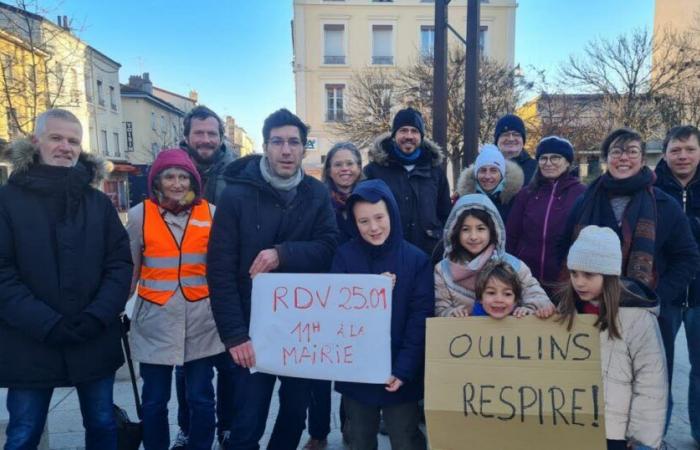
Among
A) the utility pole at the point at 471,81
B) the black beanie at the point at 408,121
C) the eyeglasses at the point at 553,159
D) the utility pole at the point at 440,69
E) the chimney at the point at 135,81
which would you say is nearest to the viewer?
the eyeglasses at the point at 553,159

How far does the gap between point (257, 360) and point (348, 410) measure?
0.56m

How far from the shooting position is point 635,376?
7.47 feet

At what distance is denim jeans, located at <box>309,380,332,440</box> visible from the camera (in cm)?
330

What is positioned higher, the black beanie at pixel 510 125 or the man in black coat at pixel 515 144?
the black beanie at pixel 510 125

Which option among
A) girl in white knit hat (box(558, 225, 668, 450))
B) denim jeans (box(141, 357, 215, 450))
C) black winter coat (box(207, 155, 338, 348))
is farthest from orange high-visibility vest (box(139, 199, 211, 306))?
girl in white knit hat (box(558, 225, 668, 450))

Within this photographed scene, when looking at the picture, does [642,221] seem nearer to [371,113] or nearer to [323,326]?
[323,326]

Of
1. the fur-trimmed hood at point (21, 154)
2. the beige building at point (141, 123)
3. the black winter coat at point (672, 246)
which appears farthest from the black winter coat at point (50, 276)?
the beige building at point (141, 123)

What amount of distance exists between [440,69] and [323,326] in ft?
14.4

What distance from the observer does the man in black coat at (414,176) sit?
139 inches

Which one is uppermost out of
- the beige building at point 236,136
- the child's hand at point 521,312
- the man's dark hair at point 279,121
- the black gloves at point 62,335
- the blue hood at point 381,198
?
the beige building at point 236,136

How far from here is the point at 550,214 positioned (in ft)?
10.7

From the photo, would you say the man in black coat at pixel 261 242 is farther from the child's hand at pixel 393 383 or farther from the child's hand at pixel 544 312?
the child's hand at pixel 544 312

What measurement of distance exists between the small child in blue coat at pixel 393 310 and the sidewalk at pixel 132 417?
980 mm

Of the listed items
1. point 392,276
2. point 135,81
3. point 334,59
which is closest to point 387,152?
point 392,276
